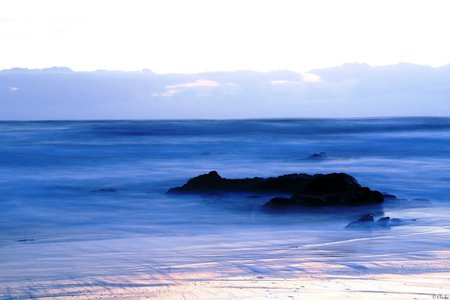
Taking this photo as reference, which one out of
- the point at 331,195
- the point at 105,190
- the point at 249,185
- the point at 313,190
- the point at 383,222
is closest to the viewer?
the point at 383,222

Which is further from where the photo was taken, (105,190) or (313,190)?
(105,190)

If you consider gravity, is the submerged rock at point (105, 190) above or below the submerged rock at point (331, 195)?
below

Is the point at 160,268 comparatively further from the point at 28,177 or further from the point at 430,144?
the point at 430,144

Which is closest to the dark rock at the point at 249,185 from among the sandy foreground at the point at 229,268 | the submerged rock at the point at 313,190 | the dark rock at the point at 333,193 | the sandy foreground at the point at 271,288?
the submerged rock at the point at 313,190

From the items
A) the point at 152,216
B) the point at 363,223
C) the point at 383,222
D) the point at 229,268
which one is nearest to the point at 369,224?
the point at 363,223

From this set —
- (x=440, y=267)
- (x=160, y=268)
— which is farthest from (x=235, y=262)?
(x=440, y=267)

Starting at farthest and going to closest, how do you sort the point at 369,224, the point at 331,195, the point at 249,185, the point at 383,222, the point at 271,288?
the point at 249,185 < the point at 331,195 < the point at 383,222 < the point at 369,224 < the point at 271,288

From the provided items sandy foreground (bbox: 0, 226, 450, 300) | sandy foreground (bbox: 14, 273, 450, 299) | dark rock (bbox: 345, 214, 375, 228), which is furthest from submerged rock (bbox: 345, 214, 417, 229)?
sandy foreground (bbox: 14, 273, 450, 299)

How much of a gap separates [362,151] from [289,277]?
2636 cm

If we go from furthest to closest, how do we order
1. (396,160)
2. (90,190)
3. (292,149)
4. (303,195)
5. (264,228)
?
(292,149) → (396,160) → (90,190) → (303,195) → (264,228)

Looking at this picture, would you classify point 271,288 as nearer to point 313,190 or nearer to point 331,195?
point 331,195

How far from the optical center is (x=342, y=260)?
717cm

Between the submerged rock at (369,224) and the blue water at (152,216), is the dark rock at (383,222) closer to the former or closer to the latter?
the submerged rock at (369,224)

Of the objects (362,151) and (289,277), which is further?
(362,151)
